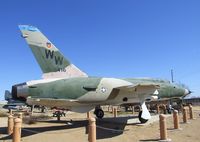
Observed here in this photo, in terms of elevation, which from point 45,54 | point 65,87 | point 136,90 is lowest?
point 136,90

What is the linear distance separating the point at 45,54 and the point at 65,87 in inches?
93.2

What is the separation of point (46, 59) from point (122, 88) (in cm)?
465

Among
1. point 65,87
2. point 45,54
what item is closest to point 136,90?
point 65,87

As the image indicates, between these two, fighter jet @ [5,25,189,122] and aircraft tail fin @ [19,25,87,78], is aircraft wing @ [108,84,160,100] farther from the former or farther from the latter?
aircraft tail fin @ [19,25,87,78]

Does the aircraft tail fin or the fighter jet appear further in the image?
the aircraft tail fin

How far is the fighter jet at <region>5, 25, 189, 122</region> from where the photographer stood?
15.5 metres

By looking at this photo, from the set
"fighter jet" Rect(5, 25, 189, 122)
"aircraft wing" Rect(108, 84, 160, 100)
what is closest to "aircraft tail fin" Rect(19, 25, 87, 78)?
"fighter jet" Rect(5, 25, 189, 122)

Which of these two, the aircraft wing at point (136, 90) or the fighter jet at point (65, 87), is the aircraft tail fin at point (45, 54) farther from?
the aircraft wing at point (136, 90)

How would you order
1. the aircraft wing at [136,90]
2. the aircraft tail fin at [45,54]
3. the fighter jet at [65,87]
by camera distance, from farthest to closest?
the aircraft wing at [136,90] → the aircraft tail fin at [45,54] → the fighter jet at [65,87]

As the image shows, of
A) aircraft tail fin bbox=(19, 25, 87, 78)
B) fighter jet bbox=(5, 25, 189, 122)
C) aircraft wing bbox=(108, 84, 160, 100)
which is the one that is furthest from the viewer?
aircraft wing bbox=(108, 84, 160, 100)

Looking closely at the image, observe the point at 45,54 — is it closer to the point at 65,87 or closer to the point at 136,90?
the point at 65,87

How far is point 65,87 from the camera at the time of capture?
16031 millimetres

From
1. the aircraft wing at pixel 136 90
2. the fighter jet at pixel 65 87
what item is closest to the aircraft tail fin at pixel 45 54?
the fighter jet at pixel 65 87

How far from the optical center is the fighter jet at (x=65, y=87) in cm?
1546
